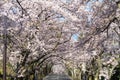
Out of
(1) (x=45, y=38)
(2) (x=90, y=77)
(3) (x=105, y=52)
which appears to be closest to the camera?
(1) (x=45, y=38)

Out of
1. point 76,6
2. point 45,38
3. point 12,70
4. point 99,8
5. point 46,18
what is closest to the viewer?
point 99,8

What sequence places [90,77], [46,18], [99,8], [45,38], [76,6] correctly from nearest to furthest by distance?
1. [99,8]
2. [76,6]
3. [46,18]
4. [45,38]
5. [90,77]

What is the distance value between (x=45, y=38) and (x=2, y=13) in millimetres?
4602

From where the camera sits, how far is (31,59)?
1769 cm

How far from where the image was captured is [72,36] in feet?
60.1

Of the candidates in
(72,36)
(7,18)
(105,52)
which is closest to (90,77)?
(105,52)

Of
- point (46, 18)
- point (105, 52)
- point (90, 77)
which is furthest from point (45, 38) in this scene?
point (90, 77)

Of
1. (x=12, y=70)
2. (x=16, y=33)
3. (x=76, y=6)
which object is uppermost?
(x=76, y=6)

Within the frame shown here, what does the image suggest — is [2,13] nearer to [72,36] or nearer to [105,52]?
[72,36]

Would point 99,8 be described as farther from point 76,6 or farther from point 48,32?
point 48,32

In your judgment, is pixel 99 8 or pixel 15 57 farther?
pixel 15 57

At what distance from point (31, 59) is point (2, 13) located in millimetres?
5578

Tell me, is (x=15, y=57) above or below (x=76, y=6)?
below

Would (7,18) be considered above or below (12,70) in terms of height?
above
